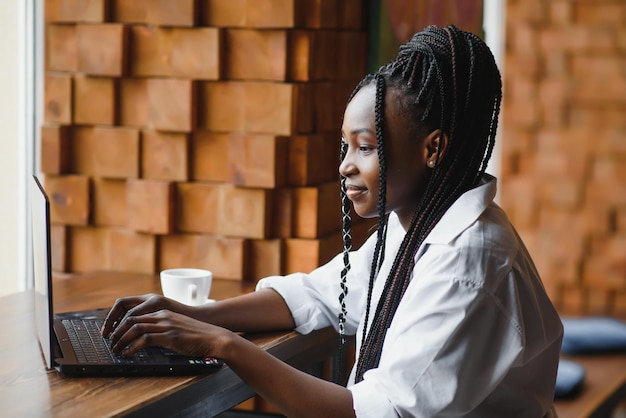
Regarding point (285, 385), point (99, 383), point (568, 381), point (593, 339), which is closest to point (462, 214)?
point (285, 385)

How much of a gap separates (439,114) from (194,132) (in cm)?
89

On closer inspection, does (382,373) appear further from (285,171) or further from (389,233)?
(285,171)

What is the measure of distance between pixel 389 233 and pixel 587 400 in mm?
906

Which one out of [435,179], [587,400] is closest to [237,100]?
[435,179]

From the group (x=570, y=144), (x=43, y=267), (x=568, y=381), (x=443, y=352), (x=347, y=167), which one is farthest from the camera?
(x=570, y=144)

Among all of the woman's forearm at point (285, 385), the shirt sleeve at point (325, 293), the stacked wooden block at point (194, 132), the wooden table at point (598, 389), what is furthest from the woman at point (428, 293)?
the wooden table at point (598, 389)

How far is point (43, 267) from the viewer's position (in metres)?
1.46

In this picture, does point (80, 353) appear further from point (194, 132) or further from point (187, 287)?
point (194, 132)

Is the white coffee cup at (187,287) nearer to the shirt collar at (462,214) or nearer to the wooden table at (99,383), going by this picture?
the wooden table at (99,383)

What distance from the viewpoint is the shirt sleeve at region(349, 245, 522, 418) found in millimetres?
1343

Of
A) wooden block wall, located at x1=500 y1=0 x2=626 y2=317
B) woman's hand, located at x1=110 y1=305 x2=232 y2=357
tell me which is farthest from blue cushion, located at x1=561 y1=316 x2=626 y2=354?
woman's hand, located at x1=110 y1=305 x2=232 y2=357

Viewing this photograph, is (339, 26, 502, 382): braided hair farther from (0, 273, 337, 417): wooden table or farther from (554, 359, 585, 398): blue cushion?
(554, 359, 585, 398): blue cushion

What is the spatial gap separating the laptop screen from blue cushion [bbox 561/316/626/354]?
1773 mm

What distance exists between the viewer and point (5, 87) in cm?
242
